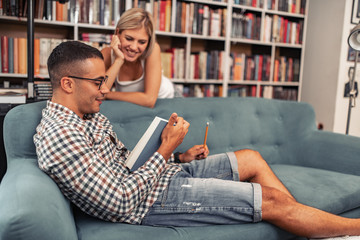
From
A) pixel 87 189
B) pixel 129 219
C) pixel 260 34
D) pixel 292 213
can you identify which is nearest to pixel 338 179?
pixel 292 213

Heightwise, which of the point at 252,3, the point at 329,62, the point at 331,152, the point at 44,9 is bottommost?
the point at 331,152

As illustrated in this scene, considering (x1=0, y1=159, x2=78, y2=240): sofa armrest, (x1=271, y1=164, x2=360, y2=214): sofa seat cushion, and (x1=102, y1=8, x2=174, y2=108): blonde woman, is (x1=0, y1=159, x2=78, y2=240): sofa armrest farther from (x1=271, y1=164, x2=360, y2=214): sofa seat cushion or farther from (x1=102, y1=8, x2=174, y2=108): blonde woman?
(x1=271, y1=164, x2=360, y2=214): sofa seat cushion

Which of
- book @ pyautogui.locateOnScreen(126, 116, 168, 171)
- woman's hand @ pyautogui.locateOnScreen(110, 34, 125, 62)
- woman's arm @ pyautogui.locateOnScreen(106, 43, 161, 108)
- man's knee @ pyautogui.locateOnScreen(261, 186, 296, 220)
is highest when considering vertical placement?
woman's hand @ pyautogui.locateOnScreen(110, 34, 125, 62)

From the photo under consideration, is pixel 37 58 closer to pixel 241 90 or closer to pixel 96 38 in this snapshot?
pixel 96 38

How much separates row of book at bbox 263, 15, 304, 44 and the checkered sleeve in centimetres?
305

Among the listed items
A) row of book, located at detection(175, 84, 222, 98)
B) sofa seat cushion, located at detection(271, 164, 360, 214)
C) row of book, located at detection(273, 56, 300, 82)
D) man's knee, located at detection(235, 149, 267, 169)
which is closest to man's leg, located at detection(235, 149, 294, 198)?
man's knee, located at detection(235, 149, 267, 169)

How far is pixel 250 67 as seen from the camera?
3.71 metres

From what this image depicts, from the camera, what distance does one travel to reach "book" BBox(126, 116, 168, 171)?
4.21 feet

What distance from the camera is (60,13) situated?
2.77 metres

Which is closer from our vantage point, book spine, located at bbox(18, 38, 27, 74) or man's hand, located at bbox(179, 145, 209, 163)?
man's hand, located at bbox(179, 145, 209, 163)

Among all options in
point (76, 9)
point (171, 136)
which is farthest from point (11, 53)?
point (171, 136)

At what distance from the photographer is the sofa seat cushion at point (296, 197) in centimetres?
111

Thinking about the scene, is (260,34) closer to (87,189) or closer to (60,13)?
(60,13)

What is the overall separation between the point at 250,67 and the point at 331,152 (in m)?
1.85
